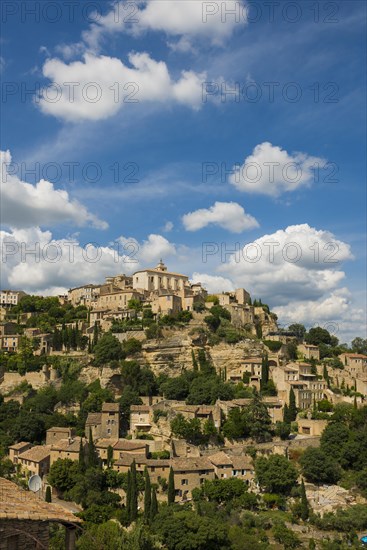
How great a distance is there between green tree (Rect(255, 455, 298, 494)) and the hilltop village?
11 centimetres

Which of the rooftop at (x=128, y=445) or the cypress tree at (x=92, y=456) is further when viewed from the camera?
the rooftop at (x=128, y=445)

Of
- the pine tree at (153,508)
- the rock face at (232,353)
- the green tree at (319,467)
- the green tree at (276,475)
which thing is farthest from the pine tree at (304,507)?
the rock face at (232,353)

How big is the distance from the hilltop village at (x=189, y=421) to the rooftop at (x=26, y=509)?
2639cm

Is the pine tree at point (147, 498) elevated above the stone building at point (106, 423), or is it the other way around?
the stone building at point (106, 423)

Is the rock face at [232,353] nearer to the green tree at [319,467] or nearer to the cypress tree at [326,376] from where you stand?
the cypress tree at [326,376]

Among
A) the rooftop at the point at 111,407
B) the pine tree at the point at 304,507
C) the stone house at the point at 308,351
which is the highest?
the stone house at the point at 308,351

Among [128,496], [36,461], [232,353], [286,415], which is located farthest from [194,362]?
[128,496]

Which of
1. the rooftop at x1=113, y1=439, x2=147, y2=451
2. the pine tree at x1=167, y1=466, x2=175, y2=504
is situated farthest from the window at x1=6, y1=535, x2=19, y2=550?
the rooftop at x1=113, y1=439, x2=147, y2=451

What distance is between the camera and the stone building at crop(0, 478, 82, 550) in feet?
23.5

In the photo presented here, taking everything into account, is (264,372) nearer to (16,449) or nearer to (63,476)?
(63,476)

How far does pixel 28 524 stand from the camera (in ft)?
24.6

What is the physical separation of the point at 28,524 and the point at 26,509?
0.21m

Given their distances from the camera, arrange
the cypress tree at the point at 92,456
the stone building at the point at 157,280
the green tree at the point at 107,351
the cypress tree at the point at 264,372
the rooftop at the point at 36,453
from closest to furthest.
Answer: the cypress tree at the point at 92,456
the rooftop at the point at 36,453
the cypress tree at the point at 264,372
the green tree at the point at 107,351
the stone building at the point at 157,280

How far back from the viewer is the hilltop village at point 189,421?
125 ft
